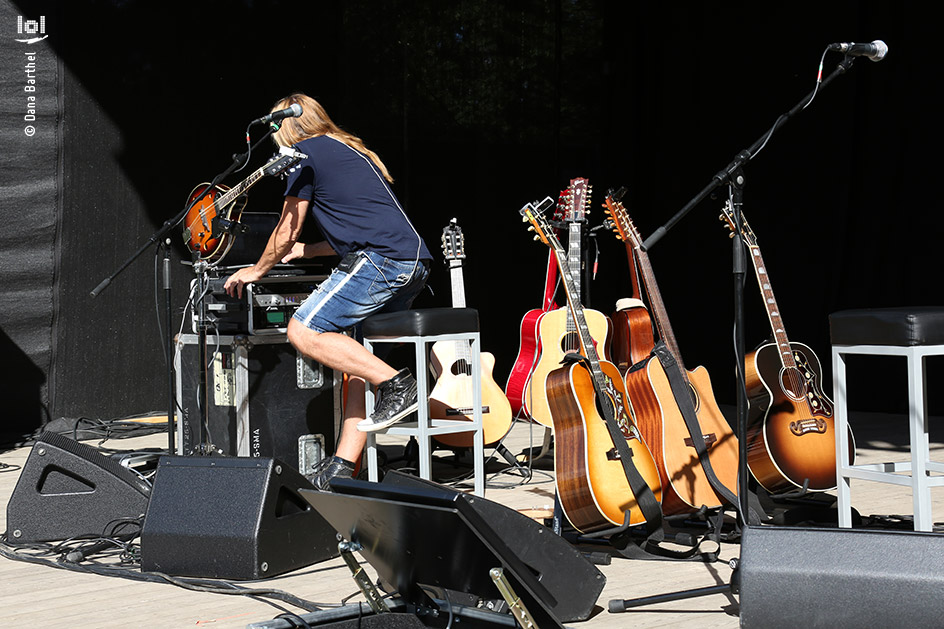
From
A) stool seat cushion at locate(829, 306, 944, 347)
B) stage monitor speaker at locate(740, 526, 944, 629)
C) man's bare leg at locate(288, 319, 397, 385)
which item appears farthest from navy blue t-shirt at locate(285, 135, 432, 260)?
stage monitor speaker at locate(740, 526, 944, 629)

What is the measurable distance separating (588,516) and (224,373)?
1881mm

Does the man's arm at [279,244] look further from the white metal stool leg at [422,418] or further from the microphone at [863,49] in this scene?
the microphone at [863,49]

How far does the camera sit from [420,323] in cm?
376

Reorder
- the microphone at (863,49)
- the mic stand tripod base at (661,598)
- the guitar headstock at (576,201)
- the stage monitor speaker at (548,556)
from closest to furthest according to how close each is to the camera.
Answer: the stage monitor speaker at (548,556)
the mic stand tripod base at (661,598)
the microphone at (863,49)
the guitar headstock at (576,201)

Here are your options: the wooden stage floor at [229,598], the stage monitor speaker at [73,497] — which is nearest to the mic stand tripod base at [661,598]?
the wooden stage floor at [229,598]

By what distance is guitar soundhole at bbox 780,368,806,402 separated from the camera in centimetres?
364

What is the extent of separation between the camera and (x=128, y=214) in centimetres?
648

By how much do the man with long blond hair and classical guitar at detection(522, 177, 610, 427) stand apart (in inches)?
32.5

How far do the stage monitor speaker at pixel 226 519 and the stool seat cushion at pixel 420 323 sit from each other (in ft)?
2.95

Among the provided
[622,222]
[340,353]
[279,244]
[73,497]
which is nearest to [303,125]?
[279,244]

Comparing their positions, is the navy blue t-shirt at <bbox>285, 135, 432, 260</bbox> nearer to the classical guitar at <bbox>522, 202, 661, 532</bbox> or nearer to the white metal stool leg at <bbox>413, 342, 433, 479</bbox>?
the white metal stool leg at <bbox>413, 342, 433, 479</bbox>

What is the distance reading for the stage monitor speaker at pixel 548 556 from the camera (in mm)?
2236

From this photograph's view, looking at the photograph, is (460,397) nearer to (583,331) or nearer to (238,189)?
(583,331)

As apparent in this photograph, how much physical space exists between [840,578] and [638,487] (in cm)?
121
